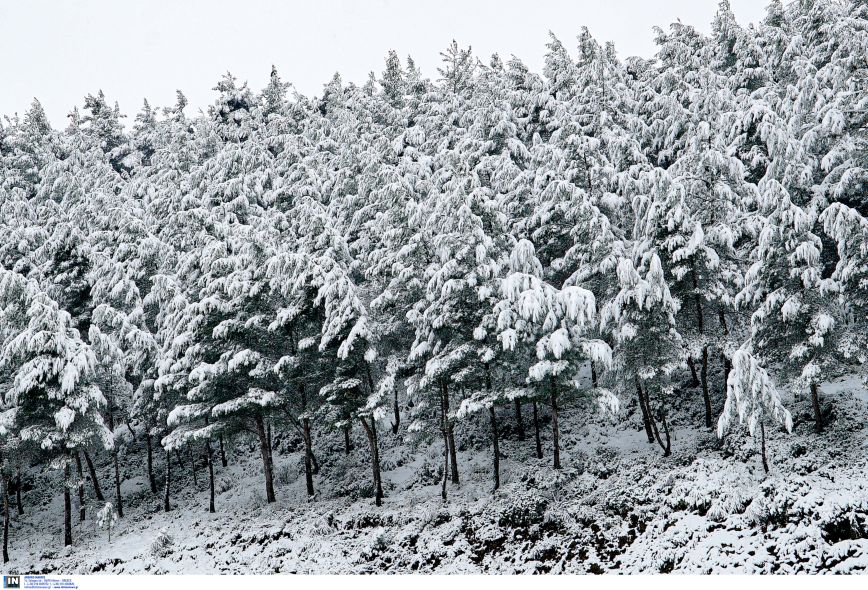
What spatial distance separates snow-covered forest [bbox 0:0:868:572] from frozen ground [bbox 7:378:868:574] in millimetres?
94

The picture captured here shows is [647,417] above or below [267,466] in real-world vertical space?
above

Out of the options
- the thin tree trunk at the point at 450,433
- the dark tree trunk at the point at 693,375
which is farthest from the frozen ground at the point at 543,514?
the dark tree trunk at the point at 693,375

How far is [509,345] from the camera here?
15.3 m

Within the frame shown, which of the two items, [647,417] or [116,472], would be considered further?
[116,472]

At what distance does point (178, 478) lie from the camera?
26.8 meters

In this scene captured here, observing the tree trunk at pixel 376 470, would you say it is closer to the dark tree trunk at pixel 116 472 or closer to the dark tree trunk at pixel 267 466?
the dark tree trunk at pixel 267 466

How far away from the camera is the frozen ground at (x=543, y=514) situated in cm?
1101

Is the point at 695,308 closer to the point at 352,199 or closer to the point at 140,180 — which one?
the point at 352,199

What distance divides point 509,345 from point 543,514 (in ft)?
15.7

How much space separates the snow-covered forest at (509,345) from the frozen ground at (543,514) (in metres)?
0.09

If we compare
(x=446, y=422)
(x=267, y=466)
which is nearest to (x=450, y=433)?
(x=446, y=422)

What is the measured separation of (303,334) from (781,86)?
24376 millimetres

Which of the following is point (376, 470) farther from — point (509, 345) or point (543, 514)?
point (509, 345)
